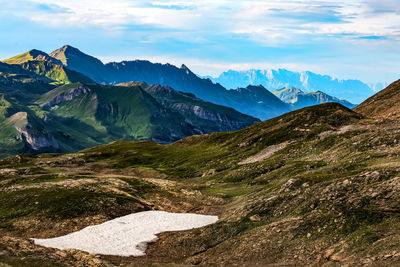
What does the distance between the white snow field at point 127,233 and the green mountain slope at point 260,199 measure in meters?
2.33

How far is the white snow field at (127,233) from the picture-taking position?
53.1 meters

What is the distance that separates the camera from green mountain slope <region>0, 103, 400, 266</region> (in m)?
44.1

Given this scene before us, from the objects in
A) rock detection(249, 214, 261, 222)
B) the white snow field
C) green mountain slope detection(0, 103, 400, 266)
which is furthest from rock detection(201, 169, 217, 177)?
rock detection(249, 214, 261, 222)

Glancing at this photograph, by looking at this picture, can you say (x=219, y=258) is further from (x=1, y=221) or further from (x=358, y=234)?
(x=1, y=221)

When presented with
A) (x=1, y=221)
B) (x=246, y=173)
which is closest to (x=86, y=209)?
(x=1, y=221)

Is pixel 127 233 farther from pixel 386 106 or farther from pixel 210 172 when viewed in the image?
pixel 386 106

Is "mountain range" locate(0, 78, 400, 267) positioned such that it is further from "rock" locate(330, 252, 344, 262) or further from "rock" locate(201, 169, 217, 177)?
"rock" locate(201, 169, 217, 177)

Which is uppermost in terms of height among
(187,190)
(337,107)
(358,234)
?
(337,107)

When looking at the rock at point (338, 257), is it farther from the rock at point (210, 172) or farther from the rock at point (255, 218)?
the rock at point (210, 172)

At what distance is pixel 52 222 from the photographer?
64.0m

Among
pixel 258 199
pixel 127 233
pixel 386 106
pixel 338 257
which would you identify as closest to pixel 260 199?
pixel 258 199

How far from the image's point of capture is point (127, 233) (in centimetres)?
5888

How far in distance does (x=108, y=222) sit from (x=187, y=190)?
2608 centimetres

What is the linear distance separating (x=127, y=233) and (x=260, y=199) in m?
21.4
